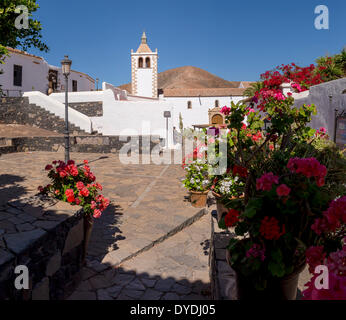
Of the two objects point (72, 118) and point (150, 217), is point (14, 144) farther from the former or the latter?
point (150, 217)

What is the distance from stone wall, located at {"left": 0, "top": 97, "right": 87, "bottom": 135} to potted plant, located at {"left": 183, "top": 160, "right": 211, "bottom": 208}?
15.4 meters

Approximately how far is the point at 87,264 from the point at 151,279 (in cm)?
95

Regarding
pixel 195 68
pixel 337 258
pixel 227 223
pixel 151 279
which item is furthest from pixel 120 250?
pixel 195 68

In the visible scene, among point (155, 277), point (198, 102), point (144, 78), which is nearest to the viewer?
point (155, 277)

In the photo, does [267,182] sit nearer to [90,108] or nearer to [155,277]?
[155,277]

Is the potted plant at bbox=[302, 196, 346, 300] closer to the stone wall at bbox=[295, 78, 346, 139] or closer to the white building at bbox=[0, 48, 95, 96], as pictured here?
the stone wall at bbox=[295, 78, 346, 139]

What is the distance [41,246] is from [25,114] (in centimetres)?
1991

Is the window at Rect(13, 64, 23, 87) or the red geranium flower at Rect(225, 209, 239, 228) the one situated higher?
the window at Rect(13, 64, 23, 87)

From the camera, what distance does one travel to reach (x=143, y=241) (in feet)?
15.4

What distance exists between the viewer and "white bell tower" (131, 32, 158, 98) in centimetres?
3819

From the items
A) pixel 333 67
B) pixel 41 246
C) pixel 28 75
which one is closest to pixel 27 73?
pixel 28 75

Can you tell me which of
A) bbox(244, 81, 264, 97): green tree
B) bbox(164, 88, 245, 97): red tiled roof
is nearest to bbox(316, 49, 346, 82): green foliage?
bbox(244, 81, 264, 97): green tree

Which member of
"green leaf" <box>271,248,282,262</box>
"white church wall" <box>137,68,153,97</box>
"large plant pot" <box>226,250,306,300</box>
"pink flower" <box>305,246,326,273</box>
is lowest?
"large plant pot" <box>226,250,306,300</box>

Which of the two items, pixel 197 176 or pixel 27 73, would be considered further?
pixel 27 73
